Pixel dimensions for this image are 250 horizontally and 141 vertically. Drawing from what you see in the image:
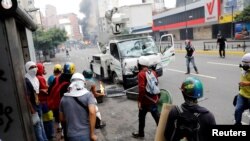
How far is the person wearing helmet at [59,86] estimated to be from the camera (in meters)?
4.32

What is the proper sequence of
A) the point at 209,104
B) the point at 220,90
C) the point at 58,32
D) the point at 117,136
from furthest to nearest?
the point at 58,32
the point at 220,90
the point at 209,104
the point at 117,136

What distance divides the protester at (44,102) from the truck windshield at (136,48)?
567 cm

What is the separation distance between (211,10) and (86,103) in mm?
45417

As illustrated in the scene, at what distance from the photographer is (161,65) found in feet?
35.6

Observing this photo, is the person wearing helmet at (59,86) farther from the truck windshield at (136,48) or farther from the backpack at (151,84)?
the truck windshield at (136,48)

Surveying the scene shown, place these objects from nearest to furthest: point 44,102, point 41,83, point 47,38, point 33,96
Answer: point 33,96
point 41,83
point 44,102
point 47,38

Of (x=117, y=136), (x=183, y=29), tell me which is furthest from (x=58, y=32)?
(x=117, y=136)

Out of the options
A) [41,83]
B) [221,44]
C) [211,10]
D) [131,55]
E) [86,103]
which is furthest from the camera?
[211,10]

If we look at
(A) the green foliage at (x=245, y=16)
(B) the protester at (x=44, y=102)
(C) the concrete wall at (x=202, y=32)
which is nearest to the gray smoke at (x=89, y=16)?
→ (C) the concrete wall at (x=202, y=32)

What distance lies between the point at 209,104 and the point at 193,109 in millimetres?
5202

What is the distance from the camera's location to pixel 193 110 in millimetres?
2463

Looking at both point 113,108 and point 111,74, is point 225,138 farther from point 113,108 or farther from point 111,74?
point 111,74

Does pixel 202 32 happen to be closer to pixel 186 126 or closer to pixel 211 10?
pixel 211 10

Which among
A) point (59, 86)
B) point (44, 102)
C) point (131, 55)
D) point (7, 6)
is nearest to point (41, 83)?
point (44, 102)
